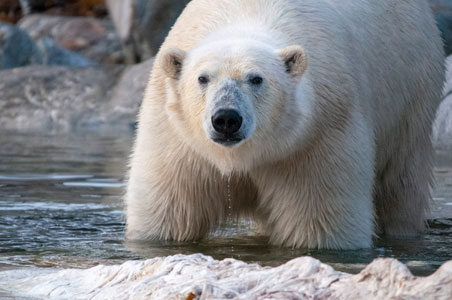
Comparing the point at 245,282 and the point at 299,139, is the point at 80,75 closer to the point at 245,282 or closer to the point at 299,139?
the point at 299,139

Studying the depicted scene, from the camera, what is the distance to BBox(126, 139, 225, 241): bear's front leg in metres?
5.25

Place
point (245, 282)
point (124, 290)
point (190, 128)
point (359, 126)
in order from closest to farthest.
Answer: point (245, 282) → point (124, 290) → point (190, 128) → point (359, 126)

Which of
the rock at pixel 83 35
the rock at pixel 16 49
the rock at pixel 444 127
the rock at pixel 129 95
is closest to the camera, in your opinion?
the rock at pixel 444 127

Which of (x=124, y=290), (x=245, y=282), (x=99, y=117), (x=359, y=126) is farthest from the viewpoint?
(x=99, y=117)

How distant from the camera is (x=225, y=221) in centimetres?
560

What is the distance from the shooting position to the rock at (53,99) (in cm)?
1381

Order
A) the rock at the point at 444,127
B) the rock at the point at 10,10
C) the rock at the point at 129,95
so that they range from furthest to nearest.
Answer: the rock at the point at 10,10
the rock at the point at 129,95
the rock at the point at 444,127

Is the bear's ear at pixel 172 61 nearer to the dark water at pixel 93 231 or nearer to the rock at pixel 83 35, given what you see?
the dark water at pixel 93 231

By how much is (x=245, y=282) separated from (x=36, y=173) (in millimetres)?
5633

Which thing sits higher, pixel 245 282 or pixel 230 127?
pixel 230 127

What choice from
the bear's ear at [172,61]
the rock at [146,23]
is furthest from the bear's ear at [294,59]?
the rock at [146,23]

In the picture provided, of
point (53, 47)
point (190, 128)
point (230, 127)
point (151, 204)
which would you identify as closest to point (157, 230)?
point (151, 204)

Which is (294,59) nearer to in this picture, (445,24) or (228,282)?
(228,282)

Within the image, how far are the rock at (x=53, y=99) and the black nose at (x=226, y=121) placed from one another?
9285 mm
